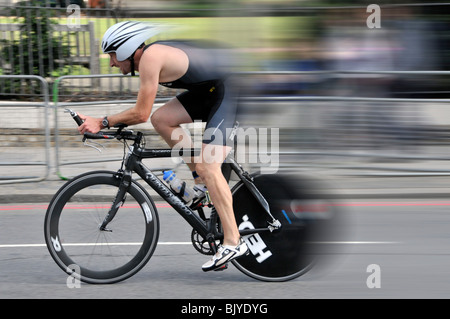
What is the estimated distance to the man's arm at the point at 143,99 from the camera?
14.3 feet

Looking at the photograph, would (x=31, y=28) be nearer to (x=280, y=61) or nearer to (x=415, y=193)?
(x=280, y=61)

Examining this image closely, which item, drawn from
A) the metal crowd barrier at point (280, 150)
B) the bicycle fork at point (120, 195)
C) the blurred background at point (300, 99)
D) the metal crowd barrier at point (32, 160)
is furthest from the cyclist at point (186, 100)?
the metal crowd barrier at point (32, 160)

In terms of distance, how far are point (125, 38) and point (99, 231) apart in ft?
4.43

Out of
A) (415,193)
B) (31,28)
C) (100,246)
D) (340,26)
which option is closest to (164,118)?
(100,246)

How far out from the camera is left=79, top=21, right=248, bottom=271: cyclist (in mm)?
4398

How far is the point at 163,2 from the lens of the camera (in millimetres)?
7871

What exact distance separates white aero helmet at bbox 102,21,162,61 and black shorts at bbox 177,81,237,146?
0.51 meters

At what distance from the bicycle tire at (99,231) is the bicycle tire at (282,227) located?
0.63m

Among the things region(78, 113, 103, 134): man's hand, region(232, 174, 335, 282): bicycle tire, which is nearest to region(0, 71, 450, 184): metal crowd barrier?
region(232, 174, 335, 282): bicycle tire

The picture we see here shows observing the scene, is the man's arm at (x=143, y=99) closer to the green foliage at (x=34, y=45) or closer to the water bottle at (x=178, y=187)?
→ the water bottle at (x=178, y=187)

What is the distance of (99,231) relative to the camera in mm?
4836

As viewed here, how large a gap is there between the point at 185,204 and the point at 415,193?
393 centimetres

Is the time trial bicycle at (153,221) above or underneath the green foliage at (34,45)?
underneath

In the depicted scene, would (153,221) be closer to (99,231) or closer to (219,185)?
(99,231)
